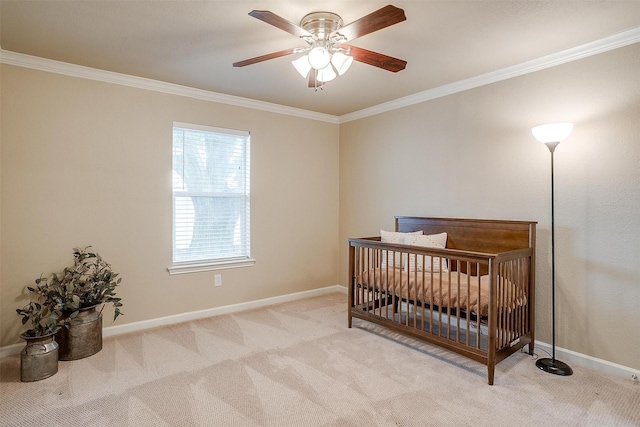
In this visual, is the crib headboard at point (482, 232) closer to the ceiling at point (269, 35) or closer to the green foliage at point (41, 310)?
the ceiling at point (269, 35)

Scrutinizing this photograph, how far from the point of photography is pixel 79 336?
2.64 meters

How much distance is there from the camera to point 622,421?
191 centimetres

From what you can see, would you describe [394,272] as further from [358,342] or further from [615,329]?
[615,329]

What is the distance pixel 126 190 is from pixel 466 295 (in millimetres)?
3038

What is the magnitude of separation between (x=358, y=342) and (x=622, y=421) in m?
1.71

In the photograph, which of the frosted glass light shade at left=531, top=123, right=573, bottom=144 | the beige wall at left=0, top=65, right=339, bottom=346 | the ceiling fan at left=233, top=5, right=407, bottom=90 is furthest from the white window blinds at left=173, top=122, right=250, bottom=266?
the frosted glass light shade at left=531, top=123, right=573, bottom=144

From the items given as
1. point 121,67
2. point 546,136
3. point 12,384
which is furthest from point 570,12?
point 12,384

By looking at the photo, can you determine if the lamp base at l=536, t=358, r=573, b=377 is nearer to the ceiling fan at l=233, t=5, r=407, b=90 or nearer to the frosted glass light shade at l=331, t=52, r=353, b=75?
the ceiling fan at l=233, t=5, r=407, b=90

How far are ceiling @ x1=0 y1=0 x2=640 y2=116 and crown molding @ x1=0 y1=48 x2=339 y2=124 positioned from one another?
0.08 meters

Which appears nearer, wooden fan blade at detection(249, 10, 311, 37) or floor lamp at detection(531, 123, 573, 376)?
wooden fan blade at detection(249, 10, 311, 37)

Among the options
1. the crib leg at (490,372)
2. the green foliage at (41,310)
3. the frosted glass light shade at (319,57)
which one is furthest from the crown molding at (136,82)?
the crib leg at (490,372)

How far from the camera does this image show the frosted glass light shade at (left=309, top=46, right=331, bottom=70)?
197 cm

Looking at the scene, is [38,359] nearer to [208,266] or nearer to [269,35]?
[208,266]

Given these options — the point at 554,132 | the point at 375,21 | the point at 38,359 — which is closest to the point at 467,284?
the point at 554,132
